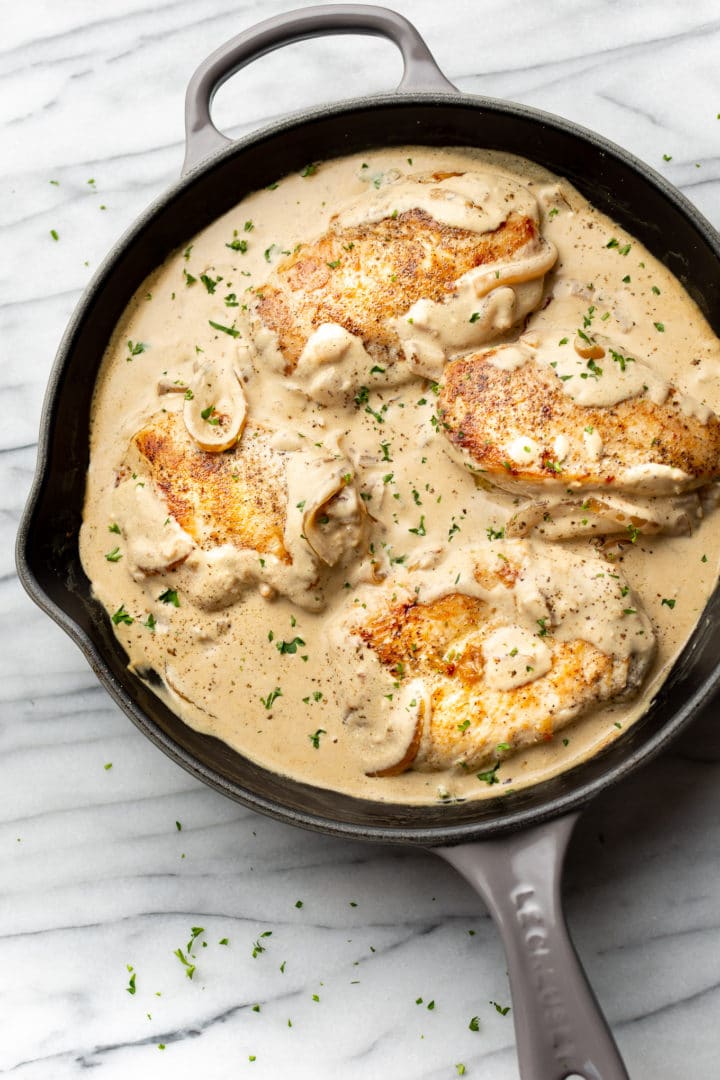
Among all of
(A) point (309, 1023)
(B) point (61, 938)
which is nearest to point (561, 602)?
(A) point (309, 1023)

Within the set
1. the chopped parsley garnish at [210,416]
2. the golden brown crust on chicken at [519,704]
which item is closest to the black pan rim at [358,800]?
the golden brown crust on chicken at [519,704]

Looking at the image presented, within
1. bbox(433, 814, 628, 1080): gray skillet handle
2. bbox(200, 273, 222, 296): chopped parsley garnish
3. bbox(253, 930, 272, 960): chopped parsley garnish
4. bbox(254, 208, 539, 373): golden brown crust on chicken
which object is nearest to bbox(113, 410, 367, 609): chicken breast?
bbox(254, 208, 539, 373): golden brown crust on chicken

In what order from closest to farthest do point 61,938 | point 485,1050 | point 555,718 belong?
point 555,718 < point 485,1050 < point 61,938

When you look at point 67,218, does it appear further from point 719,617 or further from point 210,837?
point 719,617

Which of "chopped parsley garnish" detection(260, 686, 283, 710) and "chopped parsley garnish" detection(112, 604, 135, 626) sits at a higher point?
"chopped parsley garnish" detection(112, 604, 135, 626)

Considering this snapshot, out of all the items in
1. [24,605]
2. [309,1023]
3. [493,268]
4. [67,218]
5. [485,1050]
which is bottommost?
[485,1050]

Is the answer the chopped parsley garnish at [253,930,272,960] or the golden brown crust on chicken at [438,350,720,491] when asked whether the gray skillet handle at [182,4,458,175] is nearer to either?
the golden brown crust on chicken at [438,350,720,491]

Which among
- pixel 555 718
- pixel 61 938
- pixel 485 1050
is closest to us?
pixel 555 718
